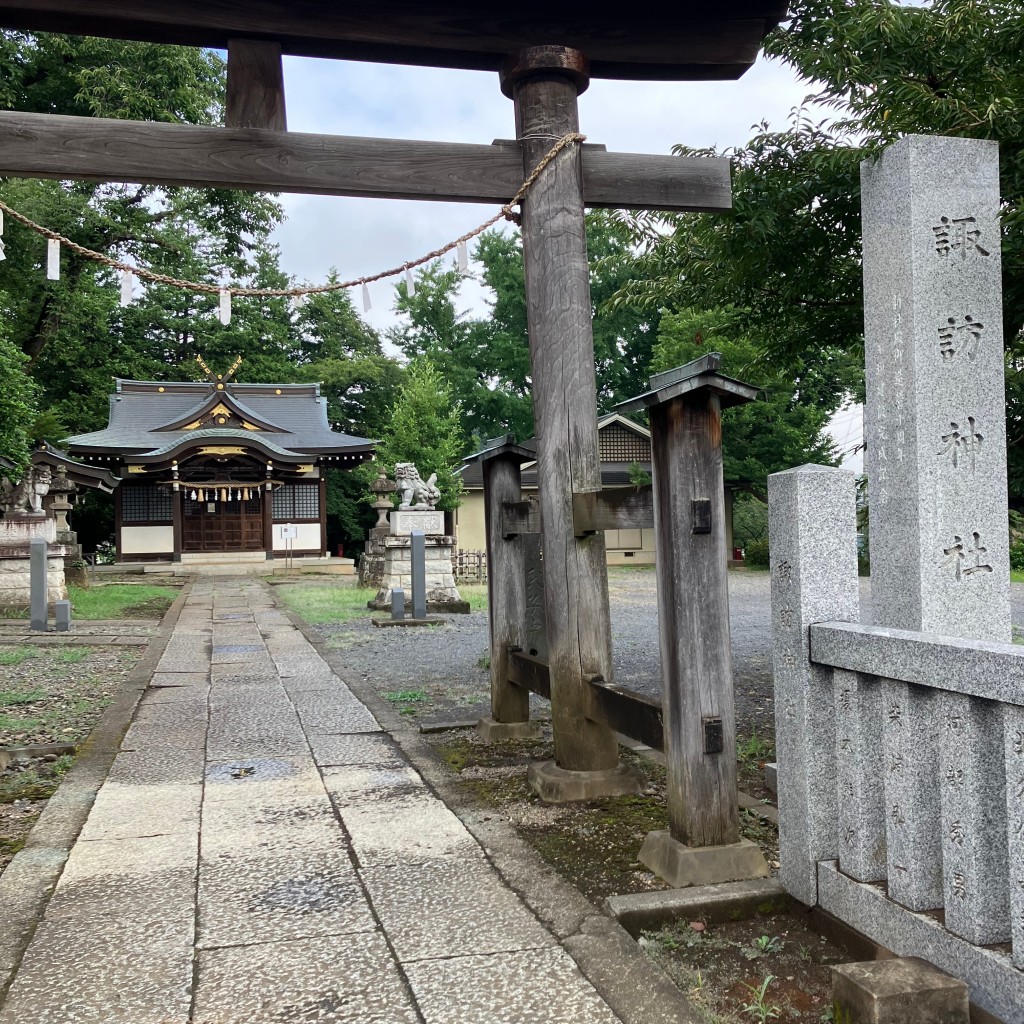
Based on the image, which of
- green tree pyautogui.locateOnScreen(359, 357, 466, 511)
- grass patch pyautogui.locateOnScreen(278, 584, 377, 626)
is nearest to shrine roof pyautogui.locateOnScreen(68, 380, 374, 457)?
green tree pyautogui.locateOnScreen(359, 357, 466, 511)

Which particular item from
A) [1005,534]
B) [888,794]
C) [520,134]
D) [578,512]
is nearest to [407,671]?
[578,512]

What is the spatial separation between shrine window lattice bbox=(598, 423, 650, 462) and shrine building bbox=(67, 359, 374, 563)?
26.5 feet

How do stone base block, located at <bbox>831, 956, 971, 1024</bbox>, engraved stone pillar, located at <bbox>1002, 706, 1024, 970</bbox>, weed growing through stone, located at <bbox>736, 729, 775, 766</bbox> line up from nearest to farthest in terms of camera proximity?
engraved stone pillar, located at <bbox>1002, 706, 1024, 970</bbox>
stone base block, located at <bbox>831, 956, 971, 1024</bbox>
weed growing through stone, located at <bbox>736, 729, 775, 766</bbox>

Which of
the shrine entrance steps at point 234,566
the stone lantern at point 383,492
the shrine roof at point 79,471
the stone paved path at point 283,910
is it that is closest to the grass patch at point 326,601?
the stone lantern at point 383,492

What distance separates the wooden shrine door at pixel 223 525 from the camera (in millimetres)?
27422

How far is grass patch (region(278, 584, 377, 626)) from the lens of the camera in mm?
13945

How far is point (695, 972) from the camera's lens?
2.61 meters

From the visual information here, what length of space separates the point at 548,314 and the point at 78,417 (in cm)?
3055

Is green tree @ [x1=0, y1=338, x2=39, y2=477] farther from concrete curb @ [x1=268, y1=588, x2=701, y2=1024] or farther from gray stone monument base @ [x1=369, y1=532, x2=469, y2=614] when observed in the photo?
concrete curb @ [x1=268, y1=588, x2=701, y2=1024]

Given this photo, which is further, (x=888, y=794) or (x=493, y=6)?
(x=493, y=6)

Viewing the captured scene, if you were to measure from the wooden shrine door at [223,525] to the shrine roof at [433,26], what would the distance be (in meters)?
24.0

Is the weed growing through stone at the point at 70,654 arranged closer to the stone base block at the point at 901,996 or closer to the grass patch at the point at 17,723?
the grass patch at the point at 17,723

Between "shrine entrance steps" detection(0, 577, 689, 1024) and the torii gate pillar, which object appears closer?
"shrine entrance steps" detection(0, 577, 689, 1024)

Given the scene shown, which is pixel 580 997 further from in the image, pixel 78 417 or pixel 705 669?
pixel 78 417
